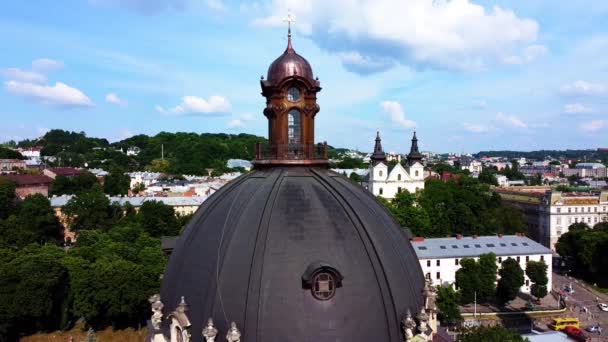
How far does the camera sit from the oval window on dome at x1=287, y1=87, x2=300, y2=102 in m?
20.2

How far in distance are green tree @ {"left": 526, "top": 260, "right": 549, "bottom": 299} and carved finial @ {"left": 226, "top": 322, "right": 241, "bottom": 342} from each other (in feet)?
192

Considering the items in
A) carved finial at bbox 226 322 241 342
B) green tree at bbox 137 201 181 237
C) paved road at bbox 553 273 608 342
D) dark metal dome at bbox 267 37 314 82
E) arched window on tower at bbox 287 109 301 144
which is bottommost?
paved road at bbox 553 273 608 342

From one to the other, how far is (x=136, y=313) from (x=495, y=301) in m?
45.7

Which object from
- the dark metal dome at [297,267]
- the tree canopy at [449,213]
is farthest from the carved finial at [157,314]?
the tree canopy at [449,213]

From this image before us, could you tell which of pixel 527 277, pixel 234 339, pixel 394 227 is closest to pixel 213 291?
pixel 234 339

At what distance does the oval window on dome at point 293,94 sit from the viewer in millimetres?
20219

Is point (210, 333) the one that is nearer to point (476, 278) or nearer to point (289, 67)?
point (289, 67)

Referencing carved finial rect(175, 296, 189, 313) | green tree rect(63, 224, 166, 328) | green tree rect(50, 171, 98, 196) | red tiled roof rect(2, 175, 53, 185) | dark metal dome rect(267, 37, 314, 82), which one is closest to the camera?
carved finial rect(175, 296, 189, 313)

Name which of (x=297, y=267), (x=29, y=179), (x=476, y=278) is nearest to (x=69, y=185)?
(x=29, y=179)

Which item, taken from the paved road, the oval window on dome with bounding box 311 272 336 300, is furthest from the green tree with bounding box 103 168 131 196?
the oval window on dome with bounding box 311 272 336 300

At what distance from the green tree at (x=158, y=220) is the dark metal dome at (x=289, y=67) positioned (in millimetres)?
72496

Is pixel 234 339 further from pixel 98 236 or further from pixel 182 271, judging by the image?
pixel 98 236

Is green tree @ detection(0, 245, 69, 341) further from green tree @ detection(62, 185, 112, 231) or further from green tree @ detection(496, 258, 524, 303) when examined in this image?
green tree @ detection(496, 258, 524, 303)

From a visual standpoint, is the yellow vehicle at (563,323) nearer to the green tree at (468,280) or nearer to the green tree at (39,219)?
the green tree at (468,280)
